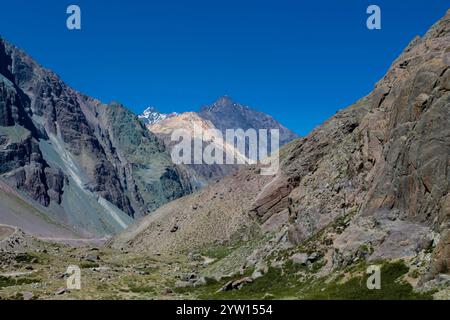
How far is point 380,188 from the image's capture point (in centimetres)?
5419

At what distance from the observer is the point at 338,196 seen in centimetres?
6769

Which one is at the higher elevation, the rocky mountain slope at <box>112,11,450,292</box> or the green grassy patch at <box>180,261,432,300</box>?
the rocky mountain slope at <box>112,11,450,292</box>

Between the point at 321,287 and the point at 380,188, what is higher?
the point at 380,188

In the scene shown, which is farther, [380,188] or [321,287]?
[380,188]

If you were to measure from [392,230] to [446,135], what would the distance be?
947 centimetres

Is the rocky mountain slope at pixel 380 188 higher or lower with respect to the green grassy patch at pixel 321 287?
higher

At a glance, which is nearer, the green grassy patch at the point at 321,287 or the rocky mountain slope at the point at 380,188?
the green grassy patch at the point at 321,287

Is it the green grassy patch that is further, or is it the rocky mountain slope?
the rocky mountain slope

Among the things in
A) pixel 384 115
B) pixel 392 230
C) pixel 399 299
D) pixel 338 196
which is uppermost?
pixel 384 115

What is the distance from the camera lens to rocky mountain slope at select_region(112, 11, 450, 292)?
153ft

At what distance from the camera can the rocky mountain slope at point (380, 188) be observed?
4653cm
